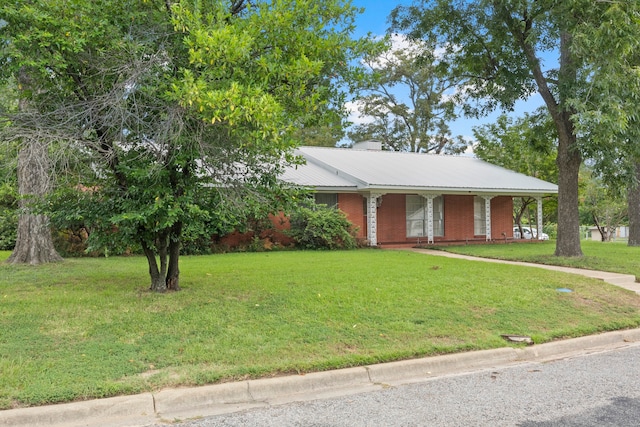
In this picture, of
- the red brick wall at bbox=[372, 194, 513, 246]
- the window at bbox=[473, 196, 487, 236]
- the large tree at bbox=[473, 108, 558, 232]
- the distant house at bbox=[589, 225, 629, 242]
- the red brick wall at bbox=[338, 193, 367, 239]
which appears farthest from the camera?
the distant house at bbox=[589, 225, 629, 242]

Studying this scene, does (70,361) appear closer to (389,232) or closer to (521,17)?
(521,17)

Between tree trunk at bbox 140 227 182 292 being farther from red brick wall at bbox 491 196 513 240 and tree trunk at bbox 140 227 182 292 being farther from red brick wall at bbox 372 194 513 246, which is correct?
red brick wall at bbox 491 196 513 240

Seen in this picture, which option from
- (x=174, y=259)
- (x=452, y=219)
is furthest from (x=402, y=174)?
(x=174, y=259)

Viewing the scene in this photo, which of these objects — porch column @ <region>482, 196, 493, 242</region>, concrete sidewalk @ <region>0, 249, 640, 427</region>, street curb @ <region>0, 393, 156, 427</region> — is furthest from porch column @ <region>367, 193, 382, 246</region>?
street curb @ <region>0, 393, 156, 427</region>

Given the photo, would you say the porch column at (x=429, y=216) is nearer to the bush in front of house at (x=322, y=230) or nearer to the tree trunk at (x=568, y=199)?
the bush in front of house at (x=322, y=230)

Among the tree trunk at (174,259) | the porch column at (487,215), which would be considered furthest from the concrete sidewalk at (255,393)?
the porch column at (487,215)

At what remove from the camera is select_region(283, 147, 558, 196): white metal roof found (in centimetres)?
2064

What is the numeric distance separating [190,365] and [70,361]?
1.24 metres

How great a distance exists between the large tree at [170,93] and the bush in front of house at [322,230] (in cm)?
1020

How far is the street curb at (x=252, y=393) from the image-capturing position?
4414mm

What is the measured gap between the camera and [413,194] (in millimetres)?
23203

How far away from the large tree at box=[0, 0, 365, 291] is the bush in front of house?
1020 centimetres

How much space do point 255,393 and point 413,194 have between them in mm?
18949

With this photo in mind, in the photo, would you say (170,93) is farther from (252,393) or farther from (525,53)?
(525,53)
